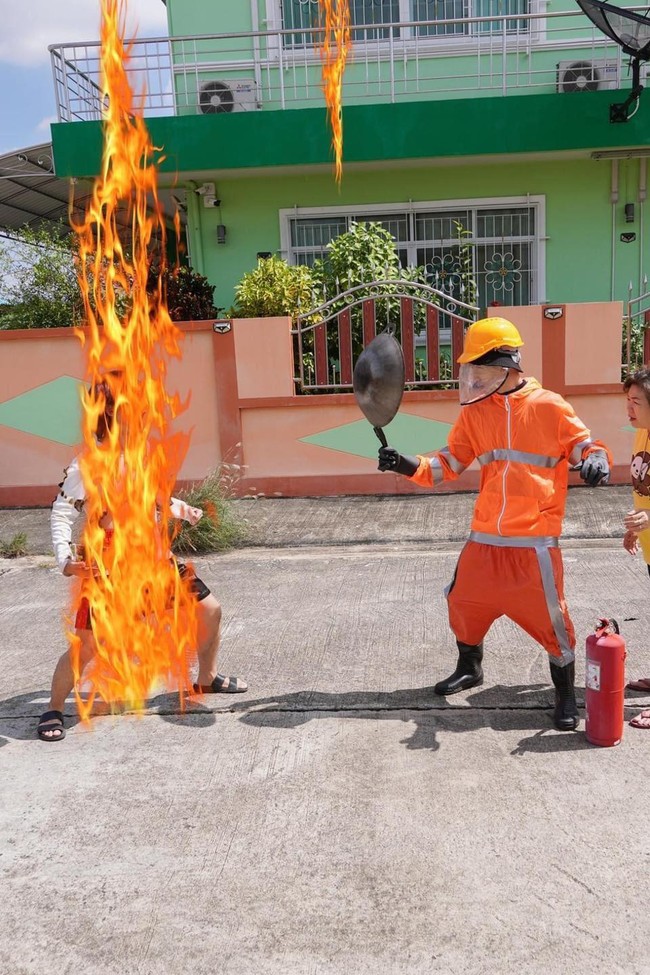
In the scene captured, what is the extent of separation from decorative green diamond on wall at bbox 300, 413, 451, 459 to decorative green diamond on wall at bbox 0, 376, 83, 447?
235 cm

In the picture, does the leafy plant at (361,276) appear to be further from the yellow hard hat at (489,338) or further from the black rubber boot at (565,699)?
the black rubber boot at (565,699)

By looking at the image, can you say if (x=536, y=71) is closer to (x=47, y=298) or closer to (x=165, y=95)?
(x=165, y=95)

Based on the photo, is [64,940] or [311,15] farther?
[311,15]

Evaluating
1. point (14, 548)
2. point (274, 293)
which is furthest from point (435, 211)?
point (14, 548)

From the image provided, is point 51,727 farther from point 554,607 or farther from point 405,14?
point 405,14

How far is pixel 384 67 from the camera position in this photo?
11.2 m

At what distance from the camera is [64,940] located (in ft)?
8.05

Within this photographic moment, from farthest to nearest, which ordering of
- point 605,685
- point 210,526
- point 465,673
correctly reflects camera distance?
point 210,526 → point 465,673 → point 605,685

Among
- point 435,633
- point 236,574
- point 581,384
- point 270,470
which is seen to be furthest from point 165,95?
point 435,633

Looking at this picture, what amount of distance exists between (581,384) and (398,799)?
5.84m

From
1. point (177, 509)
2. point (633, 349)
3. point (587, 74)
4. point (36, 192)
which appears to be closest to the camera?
point (177, 509)

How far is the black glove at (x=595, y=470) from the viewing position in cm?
341

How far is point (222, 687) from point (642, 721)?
1.95 metres

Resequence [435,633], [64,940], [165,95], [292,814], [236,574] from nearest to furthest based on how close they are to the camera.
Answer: [64,940]
[292,814]
[435,633]
[236,574]
[165,95]
